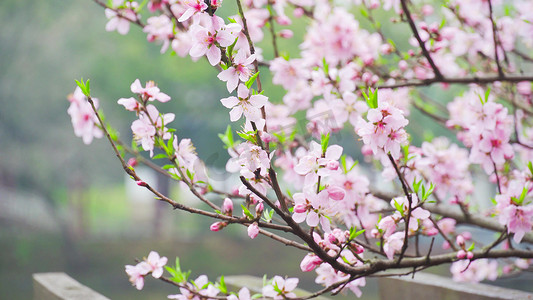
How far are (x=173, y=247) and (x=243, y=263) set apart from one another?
1537 millimetres

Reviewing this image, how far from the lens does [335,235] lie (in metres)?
1.06

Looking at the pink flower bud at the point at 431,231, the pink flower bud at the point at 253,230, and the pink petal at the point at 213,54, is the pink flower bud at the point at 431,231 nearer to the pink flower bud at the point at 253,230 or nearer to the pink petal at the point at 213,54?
the pink flower bud at the point at 253,230

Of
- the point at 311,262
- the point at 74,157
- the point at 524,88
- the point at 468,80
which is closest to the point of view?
the point at 311,262

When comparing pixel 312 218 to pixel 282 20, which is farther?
pixel 282 20

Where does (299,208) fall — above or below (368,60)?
below

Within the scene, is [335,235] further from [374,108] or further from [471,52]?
[471,52]

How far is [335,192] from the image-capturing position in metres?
0.95

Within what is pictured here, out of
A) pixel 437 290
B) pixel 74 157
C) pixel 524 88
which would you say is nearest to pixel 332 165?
pixel 437 290

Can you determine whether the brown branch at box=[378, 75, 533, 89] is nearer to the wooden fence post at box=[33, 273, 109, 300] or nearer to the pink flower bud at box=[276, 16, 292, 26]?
the pink flower bud at box=[276, 16, 292, 26]

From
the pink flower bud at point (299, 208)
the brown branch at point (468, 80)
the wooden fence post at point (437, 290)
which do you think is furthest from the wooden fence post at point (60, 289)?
the brown branch at point (468, 80)

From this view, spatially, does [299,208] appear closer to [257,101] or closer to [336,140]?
[257,101]

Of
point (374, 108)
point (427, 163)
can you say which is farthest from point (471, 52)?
point (374, 108)

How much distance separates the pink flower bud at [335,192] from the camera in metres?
0.95

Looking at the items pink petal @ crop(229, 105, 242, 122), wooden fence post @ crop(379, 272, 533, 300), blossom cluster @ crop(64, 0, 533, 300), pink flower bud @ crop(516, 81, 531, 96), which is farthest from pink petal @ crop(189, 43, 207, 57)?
pink flower bud @ crop(516, 81, 531, 96)
